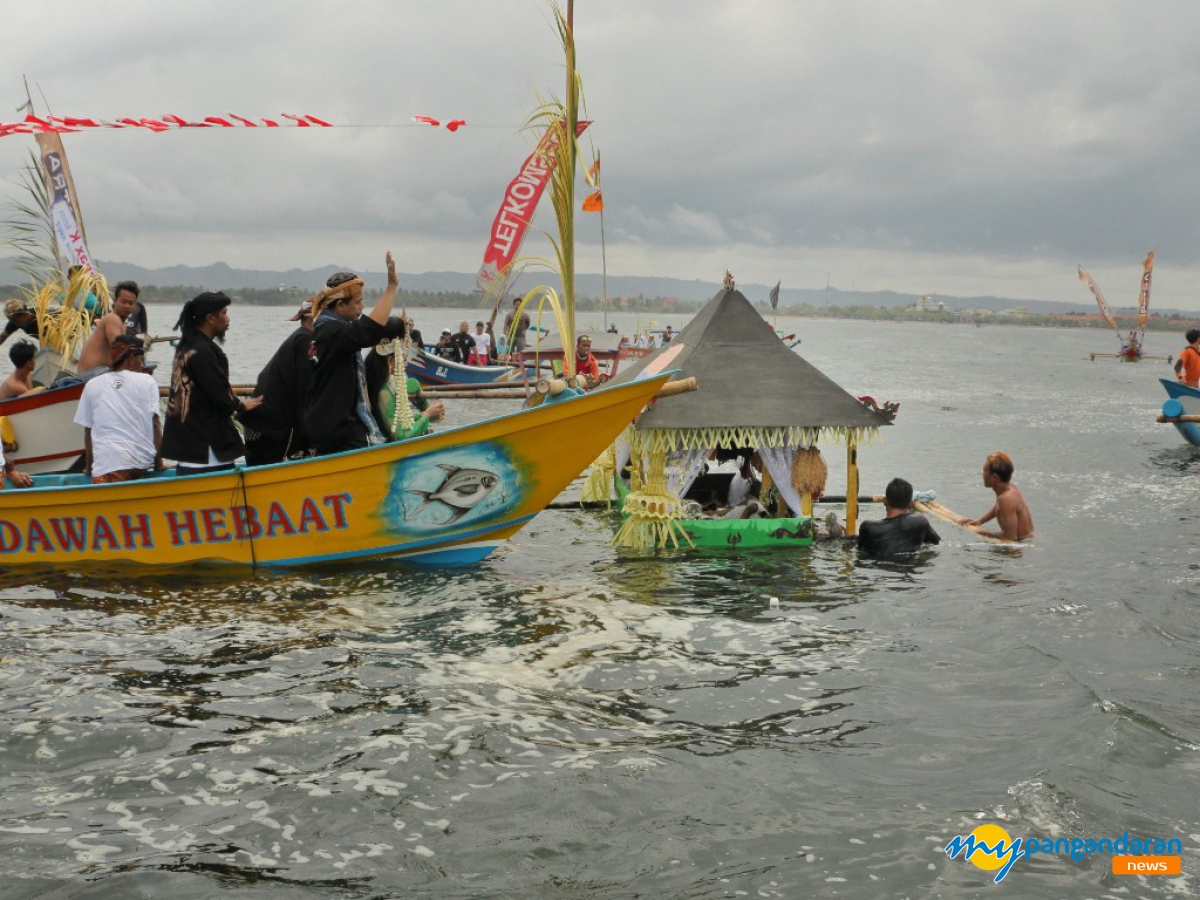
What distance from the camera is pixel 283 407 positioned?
363 inches

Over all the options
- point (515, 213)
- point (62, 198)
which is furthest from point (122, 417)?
point (515, 213)

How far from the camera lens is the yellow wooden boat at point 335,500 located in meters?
8.87

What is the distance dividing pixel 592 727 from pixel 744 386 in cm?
533

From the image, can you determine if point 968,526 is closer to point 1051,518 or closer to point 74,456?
point 1051,518

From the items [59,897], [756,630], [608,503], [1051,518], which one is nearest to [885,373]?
[1051,518]

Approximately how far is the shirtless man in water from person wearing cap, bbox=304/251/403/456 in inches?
247

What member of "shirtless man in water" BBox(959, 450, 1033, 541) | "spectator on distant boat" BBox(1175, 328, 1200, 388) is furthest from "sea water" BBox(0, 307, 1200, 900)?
"spectator on distant boat" BBox(1175, 328, 1200, 388)

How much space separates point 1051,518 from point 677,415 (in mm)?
8714

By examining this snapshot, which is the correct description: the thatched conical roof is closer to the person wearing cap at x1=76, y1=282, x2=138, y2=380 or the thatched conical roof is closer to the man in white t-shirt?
the man in white t-shirt

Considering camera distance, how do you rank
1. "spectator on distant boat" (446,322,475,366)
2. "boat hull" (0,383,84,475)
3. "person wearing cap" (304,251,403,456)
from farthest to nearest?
"spectator on distant boat" (446,322,475,366), "boat hull" (0,383,84,475), "person wearing cap" (304,251,403,456)

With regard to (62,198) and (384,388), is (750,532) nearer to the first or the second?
(384,388)

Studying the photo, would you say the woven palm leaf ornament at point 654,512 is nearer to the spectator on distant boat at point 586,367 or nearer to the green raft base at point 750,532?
the green raft base at point 750,532

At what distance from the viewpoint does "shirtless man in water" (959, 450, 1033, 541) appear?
10938 mm

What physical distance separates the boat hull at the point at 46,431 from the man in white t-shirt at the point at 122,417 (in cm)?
340
